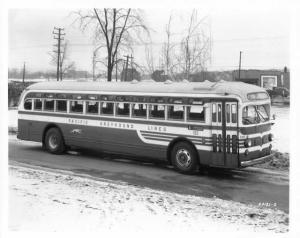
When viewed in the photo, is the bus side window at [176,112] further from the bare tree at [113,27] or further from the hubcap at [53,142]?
the hubcap at [53,142]

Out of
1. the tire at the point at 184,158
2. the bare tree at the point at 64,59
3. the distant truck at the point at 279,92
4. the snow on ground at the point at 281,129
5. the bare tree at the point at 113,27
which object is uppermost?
the bare tree at the point at 113,27

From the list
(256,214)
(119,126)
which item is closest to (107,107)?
(119,126)

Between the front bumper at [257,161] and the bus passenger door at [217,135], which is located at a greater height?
the bus passenger door at [217,135]

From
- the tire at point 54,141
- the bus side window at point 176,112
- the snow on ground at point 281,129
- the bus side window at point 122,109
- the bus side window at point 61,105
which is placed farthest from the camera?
the tire at point 54,141

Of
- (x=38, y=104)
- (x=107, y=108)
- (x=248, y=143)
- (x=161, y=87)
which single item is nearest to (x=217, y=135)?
(x=248, y=143)

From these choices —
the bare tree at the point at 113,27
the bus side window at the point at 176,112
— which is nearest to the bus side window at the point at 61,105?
the bare tree at the point at 113,27

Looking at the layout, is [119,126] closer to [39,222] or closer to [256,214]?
[39,222]

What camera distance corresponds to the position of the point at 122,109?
45.7 ft

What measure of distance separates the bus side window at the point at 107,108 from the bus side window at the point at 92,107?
0.17 meters

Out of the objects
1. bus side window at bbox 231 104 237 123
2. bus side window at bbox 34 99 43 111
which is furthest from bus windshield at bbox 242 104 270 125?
bus side window at bbox 34 99 43 111

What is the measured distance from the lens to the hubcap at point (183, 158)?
42.3 feet

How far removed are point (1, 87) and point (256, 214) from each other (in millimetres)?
5822

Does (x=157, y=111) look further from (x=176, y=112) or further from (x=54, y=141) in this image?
(x=54, y=141)

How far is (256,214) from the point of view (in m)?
10.7
